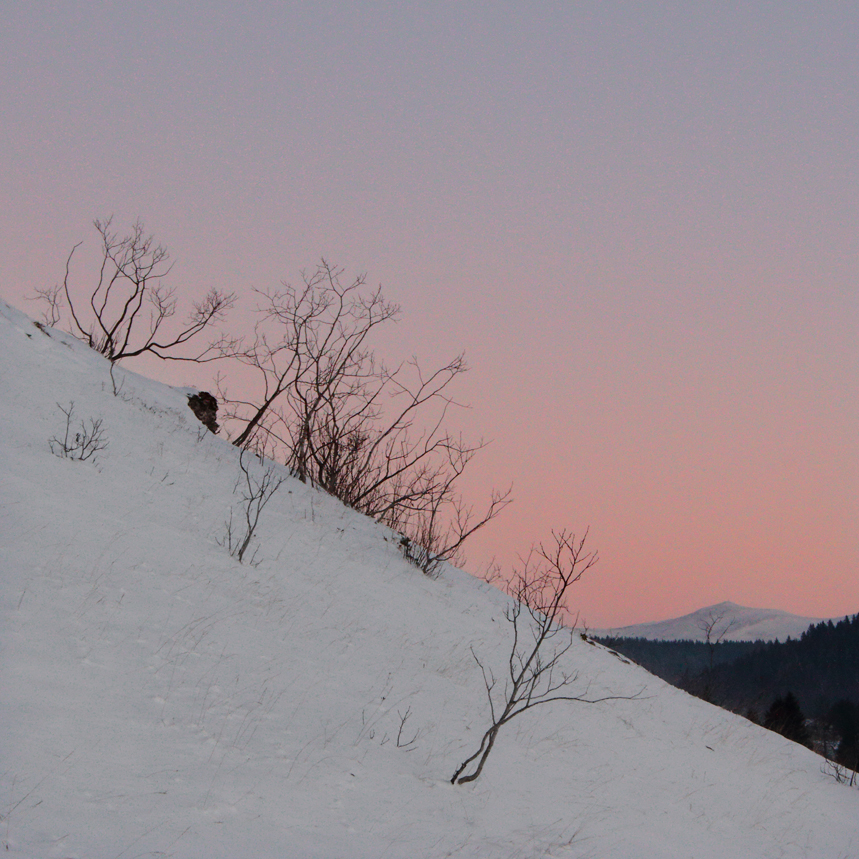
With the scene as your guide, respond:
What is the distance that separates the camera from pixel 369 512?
2008cm

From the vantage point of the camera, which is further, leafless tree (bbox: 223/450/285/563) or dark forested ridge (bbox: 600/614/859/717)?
dark forested ridge (bbox: 600/614/859/717)

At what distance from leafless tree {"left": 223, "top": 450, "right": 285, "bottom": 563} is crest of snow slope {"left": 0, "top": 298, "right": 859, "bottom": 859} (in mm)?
299

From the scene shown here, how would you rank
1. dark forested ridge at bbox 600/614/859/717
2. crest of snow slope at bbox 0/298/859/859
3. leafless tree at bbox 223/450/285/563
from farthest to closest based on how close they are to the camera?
dark forested ridge at bbox 600/614/859/717
leafless tree at bbox 223/450/285/563
crest of snow slope at bbox 0/298/859/859

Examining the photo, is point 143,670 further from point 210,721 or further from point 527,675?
point 527,675

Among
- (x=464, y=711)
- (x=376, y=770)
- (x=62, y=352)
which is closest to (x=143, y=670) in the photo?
(x=376, y=770)

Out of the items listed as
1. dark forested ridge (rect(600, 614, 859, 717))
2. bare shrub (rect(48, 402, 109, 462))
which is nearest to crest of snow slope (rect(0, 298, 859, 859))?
bare shrub (rect(48, 402, 109, 462))

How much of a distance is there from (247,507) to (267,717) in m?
6.35

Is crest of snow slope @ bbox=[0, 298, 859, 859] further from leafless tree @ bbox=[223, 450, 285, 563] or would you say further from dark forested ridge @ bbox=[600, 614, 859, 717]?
dark forested ridge @ bbox=[600, 614, 859, 717]

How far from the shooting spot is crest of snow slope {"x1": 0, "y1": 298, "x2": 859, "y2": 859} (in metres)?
3.95

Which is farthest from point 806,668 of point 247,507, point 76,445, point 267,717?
point 267,717

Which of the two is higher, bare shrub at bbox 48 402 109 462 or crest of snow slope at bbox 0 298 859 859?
bare shrub at bbox 48 402 109 462

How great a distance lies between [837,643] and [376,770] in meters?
144

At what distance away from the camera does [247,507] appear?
446 inches

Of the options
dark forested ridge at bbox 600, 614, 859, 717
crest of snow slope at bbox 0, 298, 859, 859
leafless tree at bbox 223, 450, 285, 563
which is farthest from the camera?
dark forested ridge at bbox 600, 614, 859, 717
